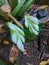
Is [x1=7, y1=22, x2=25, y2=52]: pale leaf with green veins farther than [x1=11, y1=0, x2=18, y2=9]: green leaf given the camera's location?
No

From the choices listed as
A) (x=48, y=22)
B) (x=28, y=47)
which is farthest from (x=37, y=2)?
(x=28, y=47)

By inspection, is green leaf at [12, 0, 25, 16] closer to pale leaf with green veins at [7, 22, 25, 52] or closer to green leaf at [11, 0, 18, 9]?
green leaf at [11, 0, 18, 9]

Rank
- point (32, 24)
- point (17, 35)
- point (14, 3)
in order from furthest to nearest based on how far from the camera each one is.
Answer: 1. point (14, 3)
2. point (32, 24)
3. point (17, 35)

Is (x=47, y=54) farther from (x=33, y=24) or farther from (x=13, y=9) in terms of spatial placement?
(x=13, y=9)

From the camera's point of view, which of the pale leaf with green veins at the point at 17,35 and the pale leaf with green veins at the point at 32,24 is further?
the pale leaf with green veins at the point at 32,24

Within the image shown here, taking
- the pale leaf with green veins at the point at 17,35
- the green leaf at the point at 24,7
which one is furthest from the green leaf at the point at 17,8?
the pale leaf with green veins at the point at 17,35

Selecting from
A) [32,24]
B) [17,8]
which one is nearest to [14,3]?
[17,8]

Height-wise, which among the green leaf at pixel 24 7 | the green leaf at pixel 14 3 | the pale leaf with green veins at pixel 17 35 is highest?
the green leaf at pixel 14 3

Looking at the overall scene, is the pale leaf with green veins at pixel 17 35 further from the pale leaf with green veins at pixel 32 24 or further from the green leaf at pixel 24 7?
the green leaf at pixel 24 7

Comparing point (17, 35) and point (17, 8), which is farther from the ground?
point (17, 8)

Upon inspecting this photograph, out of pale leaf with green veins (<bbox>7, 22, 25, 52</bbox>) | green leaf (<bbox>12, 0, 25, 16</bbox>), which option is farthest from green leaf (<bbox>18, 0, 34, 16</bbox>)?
pale leaf with green veins (<bbox>7, 22, 25, 52</bbox>)

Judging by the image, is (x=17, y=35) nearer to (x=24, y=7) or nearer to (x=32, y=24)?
(x=32, y=24)
